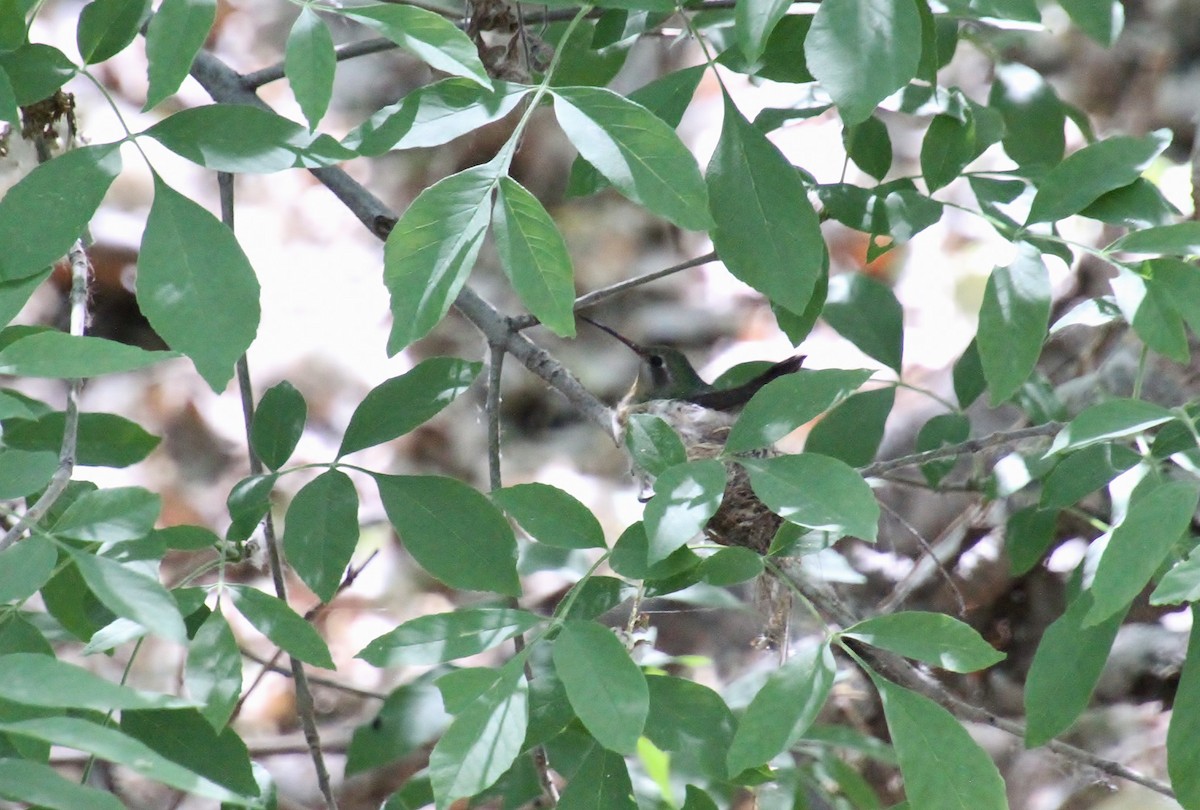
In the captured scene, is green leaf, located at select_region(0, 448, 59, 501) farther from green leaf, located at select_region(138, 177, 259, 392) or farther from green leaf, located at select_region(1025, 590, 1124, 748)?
green leaf, located at select_region(1025, 590, 1124, 748)

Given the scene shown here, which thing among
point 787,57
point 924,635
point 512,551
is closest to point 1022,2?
point 787,57

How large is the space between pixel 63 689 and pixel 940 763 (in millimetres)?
725

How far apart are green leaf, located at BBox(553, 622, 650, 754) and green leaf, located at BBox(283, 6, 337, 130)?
0.49 meters

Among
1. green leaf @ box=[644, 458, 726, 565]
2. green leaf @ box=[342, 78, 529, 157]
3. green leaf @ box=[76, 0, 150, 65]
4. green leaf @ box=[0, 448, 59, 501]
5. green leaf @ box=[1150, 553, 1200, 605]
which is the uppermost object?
green leaf @ box=[76, 0, 150, 65]

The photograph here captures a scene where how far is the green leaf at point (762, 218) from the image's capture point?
1.18 metres

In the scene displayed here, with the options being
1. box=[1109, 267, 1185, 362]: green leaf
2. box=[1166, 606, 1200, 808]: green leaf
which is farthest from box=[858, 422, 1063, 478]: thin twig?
box=[1166, 606, 1200, 808]: green leaf

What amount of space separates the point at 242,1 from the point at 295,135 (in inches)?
162

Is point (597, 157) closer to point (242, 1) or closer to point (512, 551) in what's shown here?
point (512, 551)

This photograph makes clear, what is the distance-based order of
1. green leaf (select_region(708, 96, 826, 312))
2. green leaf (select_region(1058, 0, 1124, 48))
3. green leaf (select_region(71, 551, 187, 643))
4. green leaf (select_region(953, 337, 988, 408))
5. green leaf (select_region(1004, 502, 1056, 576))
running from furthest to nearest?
green leaf (select_region(953, 337, 988, 408))
green leaf (select_region(1004, 502, 1056, 576))
green leaf (select_region(1058, 0, 1124, 48))
green leaf (select_region(708, 96, 826, 312))
green leaf (select_region(71, 551, 187, 643))

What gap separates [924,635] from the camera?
110cm

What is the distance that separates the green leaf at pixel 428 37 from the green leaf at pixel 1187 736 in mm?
840

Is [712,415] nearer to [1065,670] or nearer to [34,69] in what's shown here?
[1065,670]

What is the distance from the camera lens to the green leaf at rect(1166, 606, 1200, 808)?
1.12m

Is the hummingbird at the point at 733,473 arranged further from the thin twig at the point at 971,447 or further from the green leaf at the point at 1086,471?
the green leaf at the point at 1086,471
